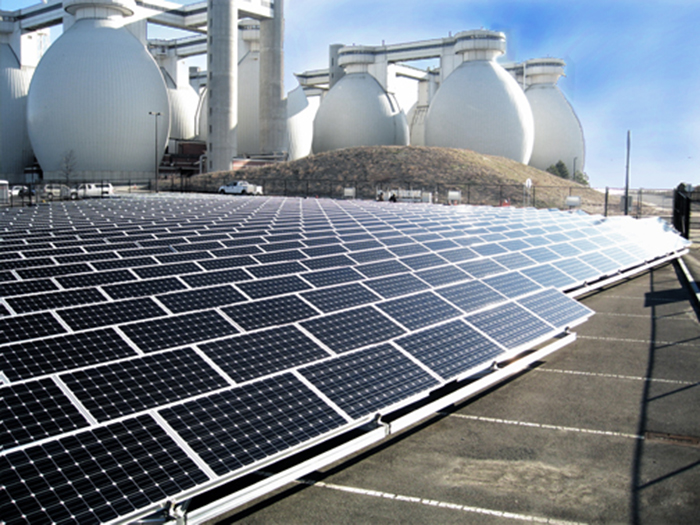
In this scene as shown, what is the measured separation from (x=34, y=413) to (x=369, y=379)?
4.30 metres

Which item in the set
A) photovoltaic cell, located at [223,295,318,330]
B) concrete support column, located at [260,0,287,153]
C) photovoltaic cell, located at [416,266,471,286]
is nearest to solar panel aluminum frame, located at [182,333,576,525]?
photovoltaic cell, located at [223,295,318,330]

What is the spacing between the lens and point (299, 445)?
7152 mm

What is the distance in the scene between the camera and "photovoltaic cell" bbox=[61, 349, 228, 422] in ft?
22.5

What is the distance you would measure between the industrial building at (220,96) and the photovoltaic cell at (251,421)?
81.1m

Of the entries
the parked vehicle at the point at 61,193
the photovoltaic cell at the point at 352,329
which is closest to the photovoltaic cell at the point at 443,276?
the photovoltaic cell at the point at 352,329

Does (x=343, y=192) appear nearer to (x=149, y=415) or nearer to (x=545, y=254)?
(x=545, y=254)

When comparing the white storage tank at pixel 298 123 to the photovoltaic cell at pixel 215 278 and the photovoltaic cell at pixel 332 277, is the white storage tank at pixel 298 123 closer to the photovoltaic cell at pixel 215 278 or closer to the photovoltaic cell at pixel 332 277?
the photovoltaic cell at pixel 332 277

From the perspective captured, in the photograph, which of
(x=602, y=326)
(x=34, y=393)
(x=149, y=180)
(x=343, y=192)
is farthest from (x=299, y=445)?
(x=149, y=180)

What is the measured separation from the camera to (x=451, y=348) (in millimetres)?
10562

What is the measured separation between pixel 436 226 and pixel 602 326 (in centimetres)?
696

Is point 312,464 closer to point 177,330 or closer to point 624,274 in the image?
point 177,330

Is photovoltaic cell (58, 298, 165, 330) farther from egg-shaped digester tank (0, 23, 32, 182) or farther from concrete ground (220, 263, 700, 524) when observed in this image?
egg-shaped digester tank (0, 23, 32, 182)

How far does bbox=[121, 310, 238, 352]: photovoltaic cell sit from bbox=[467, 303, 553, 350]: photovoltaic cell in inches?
197

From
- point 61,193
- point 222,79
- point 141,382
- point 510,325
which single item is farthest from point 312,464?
point 222,79
